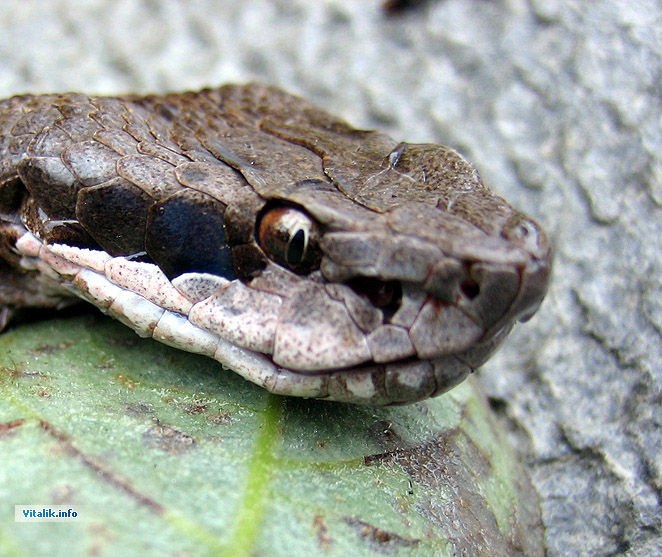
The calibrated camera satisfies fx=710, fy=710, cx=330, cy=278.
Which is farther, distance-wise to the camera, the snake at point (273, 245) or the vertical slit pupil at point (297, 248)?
the vertical slit pupil at point (297, 248)

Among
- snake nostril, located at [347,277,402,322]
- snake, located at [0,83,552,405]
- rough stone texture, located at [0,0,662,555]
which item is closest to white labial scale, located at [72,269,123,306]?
snake, located at [0,83,552,405]

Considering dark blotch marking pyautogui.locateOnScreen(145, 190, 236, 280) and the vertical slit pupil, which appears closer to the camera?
the vertical slit pupil

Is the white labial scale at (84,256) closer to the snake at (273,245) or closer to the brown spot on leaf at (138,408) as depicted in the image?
the snake at (273,245)

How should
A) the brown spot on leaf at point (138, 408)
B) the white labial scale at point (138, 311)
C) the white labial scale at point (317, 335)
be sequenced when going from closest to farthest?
the white labial scale at point (317, 335)
the brown spot on leaf at point (138, 408)
the white labial scale at point (138, 311)

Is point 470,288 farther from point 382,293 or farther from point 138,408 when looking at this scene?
point 138,408

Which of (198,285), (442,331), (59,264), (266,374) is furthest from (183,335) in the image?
(442,331)

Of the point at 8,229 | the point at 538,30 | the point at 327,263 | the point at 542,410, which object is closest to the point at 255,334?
the point at 327,263

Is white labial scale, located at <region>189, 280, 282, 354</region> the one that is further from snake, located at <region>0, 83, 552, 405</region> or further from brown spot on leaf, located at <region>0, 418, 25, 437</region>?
brown spot on leaf, located at <region>0, 418, 25, 437</region>

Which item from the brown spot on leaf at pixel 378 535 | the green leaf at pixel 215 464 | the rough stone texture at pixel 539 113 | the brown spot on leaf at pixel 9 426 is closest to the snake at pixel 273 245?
the green leaf at pixel 215 464
